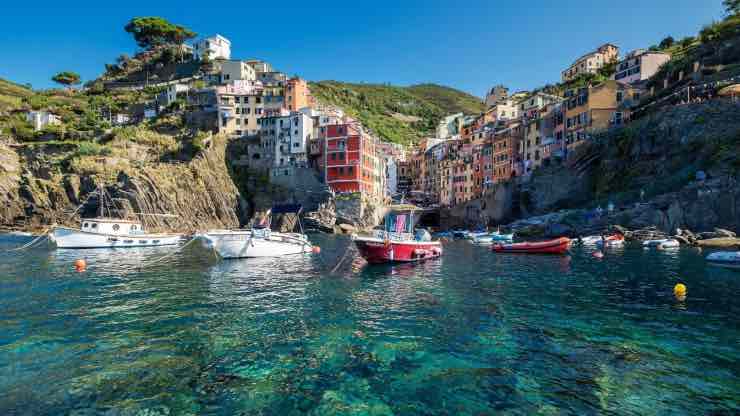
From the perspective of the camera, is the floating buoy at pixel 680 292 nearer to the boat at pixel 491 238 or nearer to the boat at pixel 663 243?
the boat at pixel 663 243

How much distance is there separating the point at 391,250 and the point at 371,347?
A: 19.7 m

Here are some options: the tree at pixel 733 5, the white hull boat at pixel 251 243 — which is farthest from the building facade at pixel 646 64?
the white hull boat at pixel 251 243

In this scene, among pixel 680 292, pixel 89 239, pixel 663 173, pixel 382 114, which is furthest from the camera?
pixel 382 114

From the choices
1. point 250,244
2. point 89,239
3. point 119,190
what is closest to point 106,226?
point 89,239

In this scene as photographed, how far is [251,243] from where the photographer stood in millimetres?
36844

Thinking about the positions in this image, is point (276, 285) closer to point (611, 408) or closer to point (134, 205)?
point (611, 408)

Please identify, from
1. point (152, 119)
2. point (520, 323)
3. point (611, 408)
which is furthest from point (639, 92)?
point (152, 119)

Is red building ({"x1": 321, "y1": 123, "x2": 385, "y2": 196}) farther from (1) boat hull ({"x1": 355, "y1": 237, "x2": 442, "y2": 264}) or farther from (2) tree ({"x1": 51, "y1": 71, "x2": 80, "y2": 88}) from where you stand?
(2) tree ({"x1": 51, "y1": 71, "x2": 80, "y2": 88})

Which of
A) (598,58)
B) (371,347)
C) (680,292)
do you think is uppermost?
(598,58)

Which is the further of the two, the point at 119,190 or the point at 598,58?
the point at 598,58

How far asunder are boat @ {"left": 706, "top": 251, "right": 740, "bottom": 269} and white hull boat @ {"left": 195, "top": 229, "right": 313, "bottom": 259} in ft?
117

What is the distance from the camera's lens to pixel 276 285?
23.2 metres

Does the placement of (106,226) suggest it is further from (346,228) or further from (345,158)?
(345,158)

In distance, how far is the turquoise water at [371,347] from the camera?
8.87 meters
